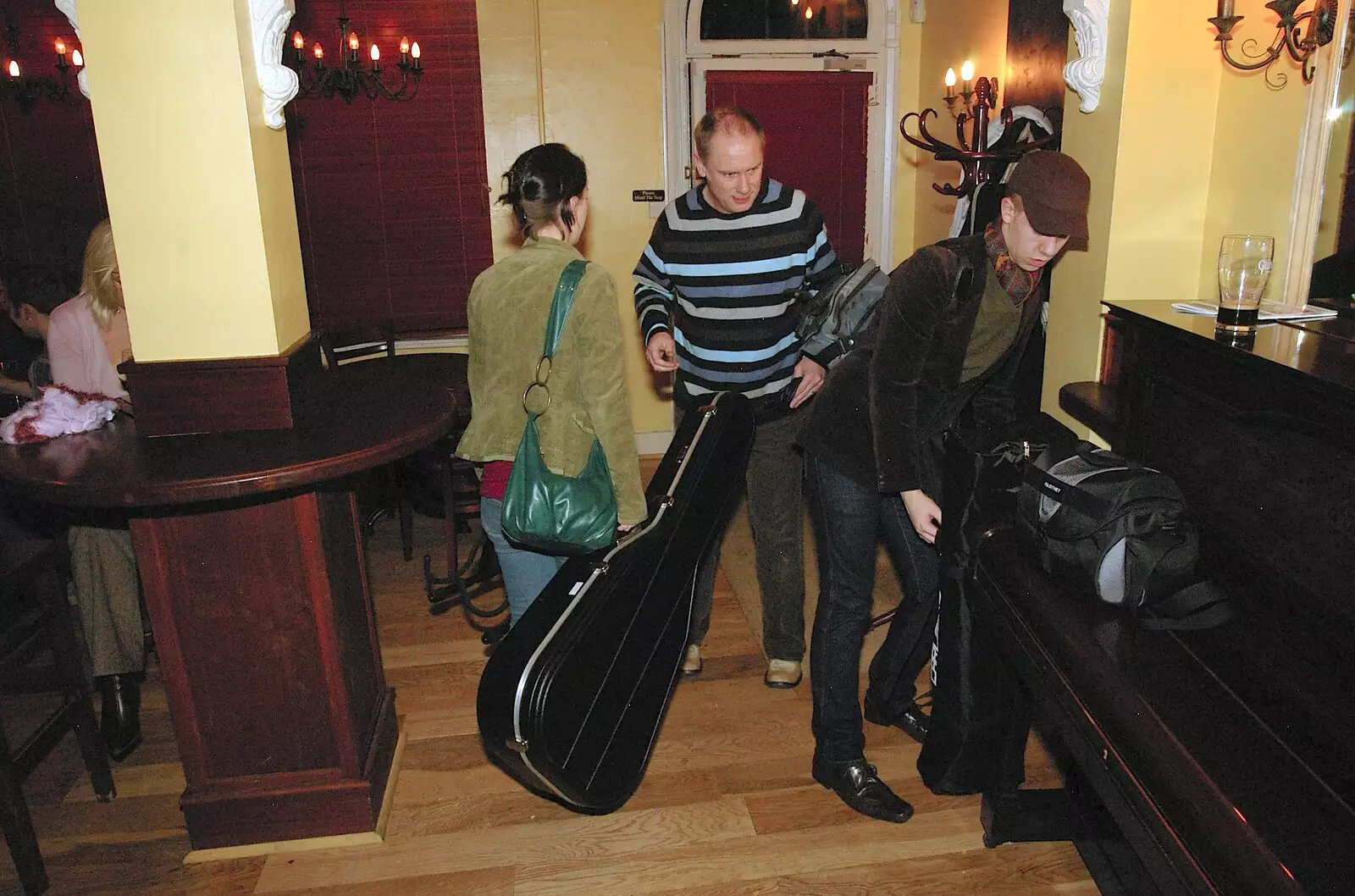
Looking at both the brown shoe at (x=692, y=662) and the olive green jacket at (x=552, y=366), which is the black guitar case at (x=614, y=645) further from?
the brown shoe at (x=692, y=662)

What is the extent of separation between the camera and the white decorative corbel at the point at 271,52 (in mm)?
1964

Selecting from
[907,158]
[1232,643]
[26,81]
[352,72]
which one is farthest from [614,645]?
[26,81]

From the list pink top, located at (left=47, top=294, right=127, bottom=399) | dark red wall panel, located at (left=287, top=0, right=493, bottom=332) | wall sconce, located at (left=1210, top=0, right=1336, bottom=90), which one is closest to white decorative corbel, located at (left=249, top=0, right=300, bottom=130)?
pink top, located at (left=47, top=294, right=127, bottom=399)

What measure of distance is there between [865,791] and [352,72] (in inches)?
147

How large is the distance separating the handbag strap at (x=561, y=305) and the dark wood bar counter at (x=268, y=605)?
0.33 metres

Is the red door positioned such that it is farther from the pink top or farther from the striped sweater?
the pink top

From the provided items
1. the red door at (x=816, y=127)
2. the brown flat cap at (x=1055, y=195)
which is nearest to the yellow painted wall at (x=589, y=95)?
the red door at (x=816, y=127)

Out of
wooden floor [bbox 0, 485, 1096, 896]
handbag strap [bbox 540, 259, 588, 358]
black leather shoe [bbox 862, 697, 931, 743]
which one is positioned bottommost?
wooden floor [bbox 0, 485, 1096, 896]

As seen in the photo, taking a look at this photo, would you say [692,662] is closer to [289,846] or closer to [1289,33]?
[289,846]

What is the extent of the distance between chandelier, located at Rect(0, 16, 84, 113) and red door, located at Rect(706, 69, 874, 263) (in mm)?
3068

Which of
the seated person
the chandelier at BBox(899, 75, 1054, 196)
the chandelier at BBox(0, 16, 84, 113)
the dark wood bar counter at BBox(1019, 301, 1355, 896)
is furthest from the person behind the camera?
the chandelier at BBox(0, 16, 84, 113)

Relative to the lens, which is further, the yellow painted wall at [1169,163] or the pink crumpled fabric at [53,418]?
the yellow painted wall at [1169,163]

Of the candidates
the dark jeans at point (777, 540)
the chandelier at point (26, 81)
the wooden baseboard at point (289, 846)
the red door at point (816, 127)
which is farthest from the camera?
the red door at point (816, 127)

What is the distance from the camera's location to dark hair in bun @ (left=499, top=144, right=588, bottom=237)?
1.93 m
